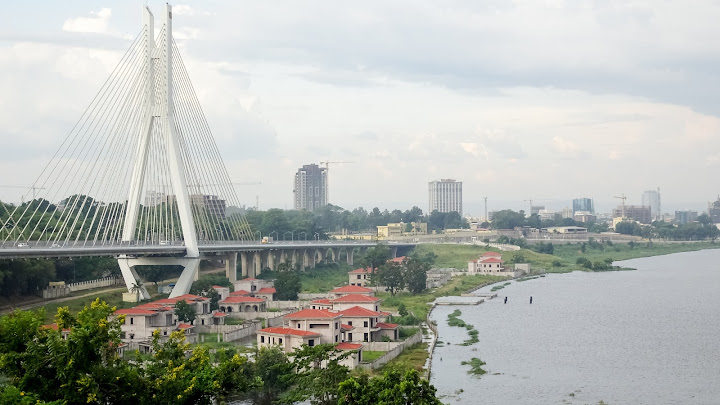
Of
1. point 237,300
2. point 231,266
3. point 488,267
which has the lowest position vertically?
point 237,300

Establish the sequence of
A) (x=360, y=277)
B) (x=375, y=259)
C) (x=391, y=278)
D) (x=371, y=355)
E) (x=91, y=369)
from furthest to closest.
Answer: (x=375, y=259) → (x=360, y=277) → (x=391, y=278) → (x=371, y=355) → (x=91, y=369)

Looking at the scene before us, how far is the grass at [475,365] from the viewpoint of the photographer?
32.0 metres

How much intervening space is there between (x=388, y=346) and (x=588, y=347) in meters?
9.37

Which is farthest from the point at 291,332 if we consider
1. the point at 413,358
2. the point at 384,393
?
the point at 384,393

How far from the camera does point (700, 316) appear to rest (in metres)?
49.7

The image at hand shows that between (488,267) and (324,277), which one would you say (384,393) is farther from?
(488,267)

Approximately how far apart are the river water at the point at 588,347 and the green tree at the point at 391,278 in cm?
578

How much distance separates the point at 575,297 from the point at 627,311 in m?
8.10

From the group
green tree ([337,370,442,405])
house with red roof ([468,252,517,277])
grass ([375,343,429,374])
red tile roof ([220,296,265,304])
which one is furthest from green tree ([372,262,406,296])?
green tree ([337,370,442,405])

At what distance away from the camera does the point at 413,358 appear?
3375 cm

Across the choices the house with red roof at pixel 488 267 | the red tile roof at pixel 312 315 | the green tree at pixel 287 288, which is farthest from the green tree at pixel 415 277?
the red tile roof at pixel 312 315

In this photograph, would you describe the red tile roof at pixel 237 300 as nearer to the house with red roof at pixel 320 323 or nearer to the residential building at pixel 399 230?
the house with red roof at pixel 320 323

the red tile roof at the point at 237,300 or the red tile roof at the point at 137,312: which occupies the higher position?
the red tile roof at the point at 137,312

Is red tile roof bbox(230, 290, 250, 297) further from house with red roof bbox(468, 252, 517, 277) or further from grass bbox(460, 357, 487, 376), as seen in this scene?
house with red roof bbox(468, 252, 517, 277)
